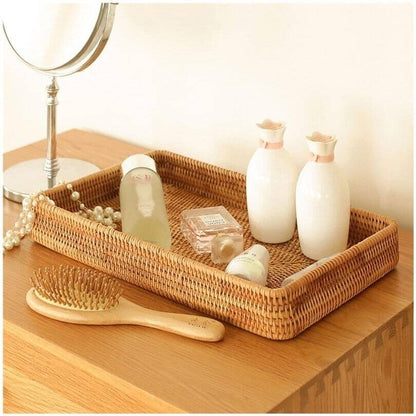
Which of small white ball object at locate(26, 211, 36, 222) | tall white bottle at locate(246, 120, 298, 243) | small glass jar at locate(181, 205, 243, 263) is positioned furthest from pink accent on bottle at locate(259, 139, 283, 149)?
small white ball object at locate(26, 211, 36, 222)

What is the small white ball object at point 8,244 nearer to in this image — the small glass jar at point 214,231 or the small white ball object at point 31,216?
the small white ball object at point 31,216

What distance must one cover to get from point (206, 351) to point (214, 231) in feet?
0.75

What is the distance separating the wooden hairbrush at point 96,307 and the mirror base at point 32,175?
0.34 m

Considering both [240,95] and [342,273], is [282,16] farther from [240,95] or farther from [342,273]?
[342,273]

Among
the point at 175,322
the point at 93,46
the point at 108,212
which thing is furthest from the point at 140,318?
the point at 93,46

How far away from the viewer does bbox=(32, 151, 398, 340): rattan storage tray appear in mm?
986

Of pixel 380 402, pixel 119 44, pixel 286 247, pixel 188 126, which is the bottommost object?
pixel 380 402

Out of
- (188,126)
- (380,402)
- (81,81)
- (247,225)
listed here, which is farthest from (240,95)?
Result: (380,402)

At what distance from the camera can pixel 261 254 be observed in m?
1.08

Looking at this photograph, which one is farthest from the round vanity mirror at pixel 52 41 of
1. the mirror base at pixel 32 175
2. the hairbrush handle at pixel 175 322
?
the hairbrush handle at pixel 175 322

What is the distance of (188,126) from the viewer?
1508 mm

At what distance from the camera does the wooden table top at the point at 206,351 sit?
0.90 metres

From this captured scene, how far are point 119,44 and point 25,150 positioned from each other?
261 millimetres

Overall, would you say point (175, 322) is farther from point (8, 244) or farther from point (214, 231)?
point (8, 244)
